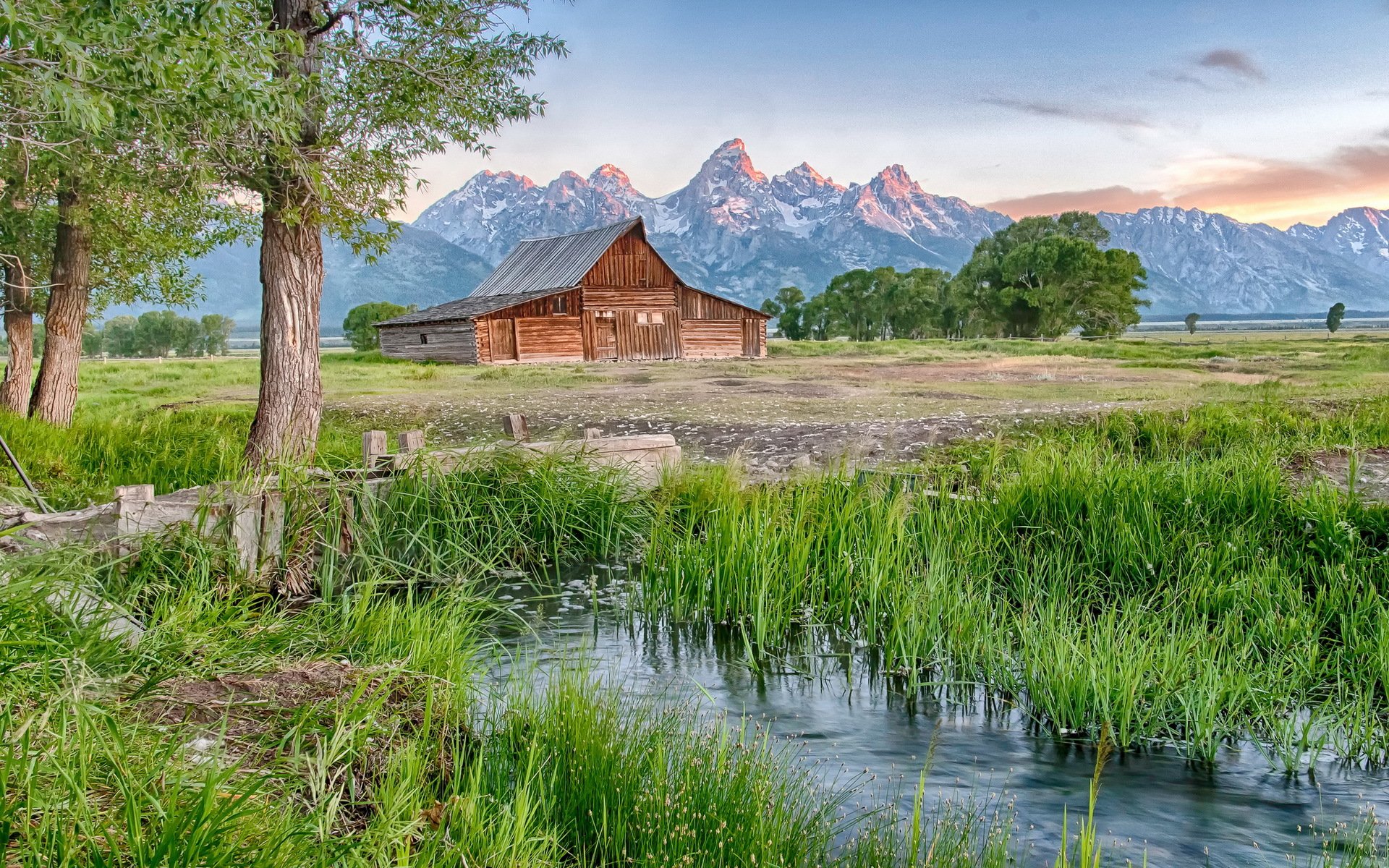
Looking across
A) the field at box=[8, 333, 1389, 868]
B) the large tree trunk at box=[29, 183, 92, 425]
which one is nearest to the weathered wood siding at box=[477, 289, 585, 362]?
the large tree trunk at box=[29, 183, 92, 425]

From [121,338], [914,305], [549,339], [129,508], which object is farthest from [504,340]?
[121,338]

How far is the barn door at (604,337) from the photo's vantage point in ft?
160

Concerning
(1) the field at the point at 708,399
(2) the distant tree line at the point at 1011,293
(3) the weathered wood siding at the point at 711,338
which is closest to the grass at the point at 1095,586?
(1) the field at the point at 708,399

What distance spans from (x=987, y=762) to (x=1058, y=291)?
71.9 meters

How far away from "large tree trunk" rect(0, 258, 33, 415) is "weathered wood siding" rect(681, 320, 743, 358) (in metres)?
36.9

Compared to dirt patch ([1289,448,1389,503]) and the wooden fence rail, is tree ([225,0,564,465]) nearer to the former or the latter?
the wooden fence rail

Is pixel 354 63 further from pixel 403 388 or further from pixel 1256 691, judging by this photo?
pixel 403 388

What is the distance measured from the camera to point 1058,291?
7150 cm

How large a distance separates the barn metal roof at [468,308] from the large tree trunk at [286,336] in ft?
106

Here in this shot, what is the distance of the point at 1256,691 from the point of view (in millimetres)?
6055

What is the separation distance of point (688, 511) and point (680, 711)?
5.26m

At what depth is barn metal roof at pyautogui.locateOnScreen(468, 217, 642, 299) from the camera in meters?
49.3

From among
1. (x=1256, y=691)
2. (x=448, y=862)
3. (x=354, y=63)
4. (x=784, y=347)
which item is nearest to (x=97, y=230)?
(x=354, y=63)

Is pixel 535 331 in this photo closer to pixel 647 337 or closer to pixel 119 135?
pixel 647 337
